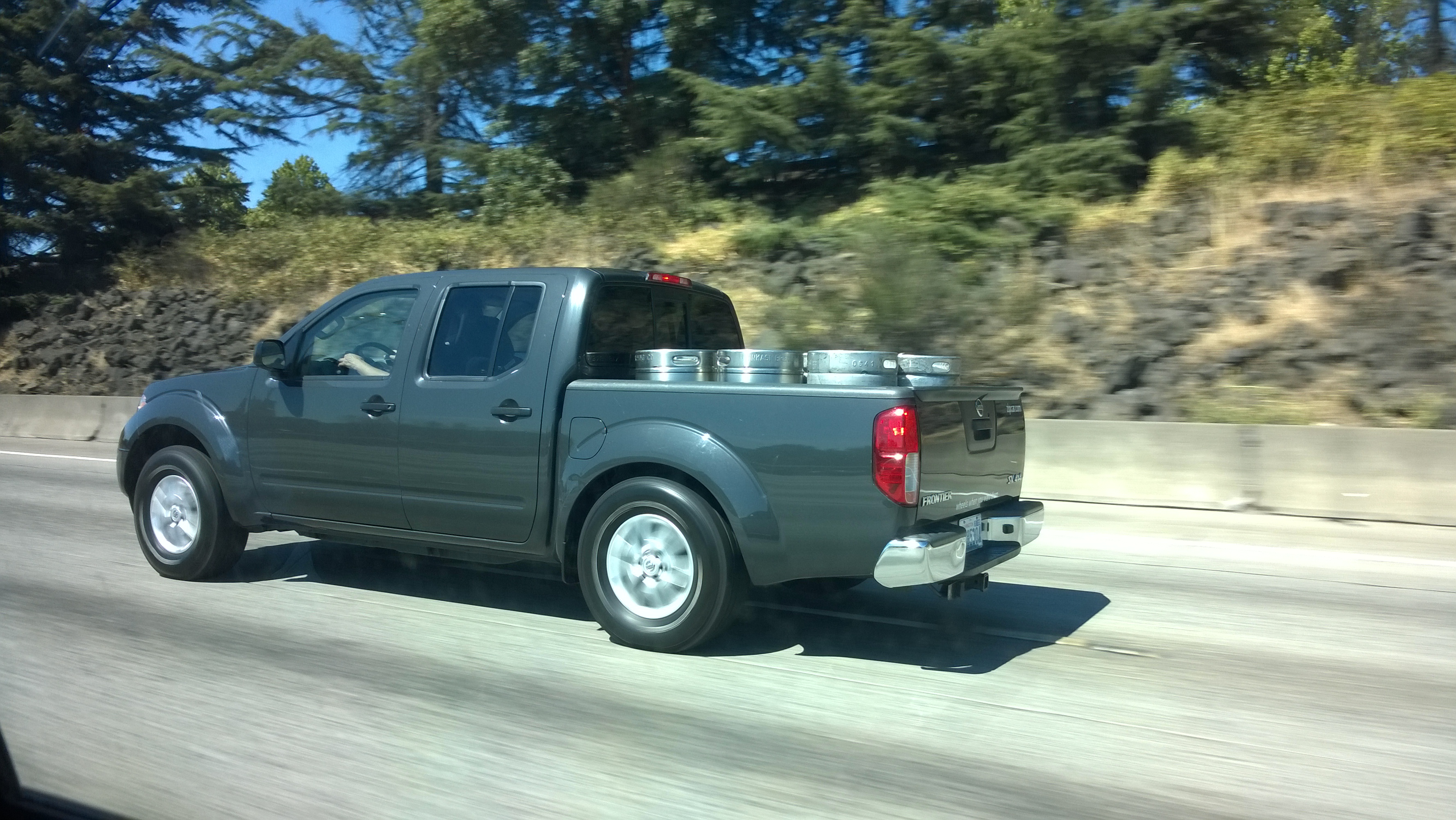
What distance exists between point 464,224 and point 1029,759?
81.8 feet

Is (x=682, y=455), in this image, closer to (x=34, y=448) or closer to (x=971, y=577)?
(x=971, y=577)

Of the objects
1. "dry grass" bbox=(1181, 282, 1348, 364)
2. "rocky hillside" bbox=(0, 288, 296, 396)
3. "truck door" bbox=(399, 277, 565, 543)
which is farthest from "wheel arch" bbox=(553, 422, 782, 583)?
"rocky hillside" bbox=(0, 288, 296, 396)

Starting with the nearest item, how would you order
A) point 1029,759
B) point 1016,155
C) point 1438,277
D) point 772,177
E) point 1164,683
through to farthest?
1. point 1029,759
2. point 1164,683
3. point 1438,277
4. point 1016,155
5. point 772,177

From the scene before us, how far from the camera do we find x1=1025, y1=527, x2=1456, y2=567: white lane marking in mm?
8523

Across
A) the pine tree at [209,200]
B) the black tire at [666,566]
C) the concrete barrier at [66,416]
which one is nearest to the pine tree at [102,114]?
the pine tree at [209,200]

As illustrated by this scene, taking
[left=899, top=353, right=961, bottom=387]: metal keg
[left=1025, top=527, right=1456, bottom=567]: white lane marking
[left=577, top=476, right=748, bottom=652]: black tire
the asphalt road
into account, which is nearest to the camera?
the asphalt road

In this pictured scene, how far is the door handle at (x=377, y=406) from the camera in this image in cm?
661

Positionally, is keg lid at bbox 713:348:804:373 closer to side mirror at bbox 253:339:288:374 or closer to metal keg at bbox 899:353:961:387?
metal keg at bbox 899:353:961:387

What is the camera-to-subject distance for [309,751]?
449cm

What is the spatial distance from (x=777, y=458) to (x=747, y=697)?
1.11 metres

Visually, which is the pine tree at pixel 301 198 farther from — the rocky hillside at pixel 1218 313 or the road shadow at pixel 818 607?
the road shadow at pixel 818 607

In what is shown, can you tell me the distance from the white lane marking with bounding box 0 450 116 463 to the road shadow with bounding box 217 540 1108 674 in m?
8.78

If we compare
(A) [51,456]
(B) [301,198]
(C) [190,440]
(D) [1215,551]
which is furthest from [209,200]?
(D) [1215,551]

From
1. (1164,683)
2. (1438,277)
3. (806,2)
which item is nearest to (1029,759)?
(1164,683)
